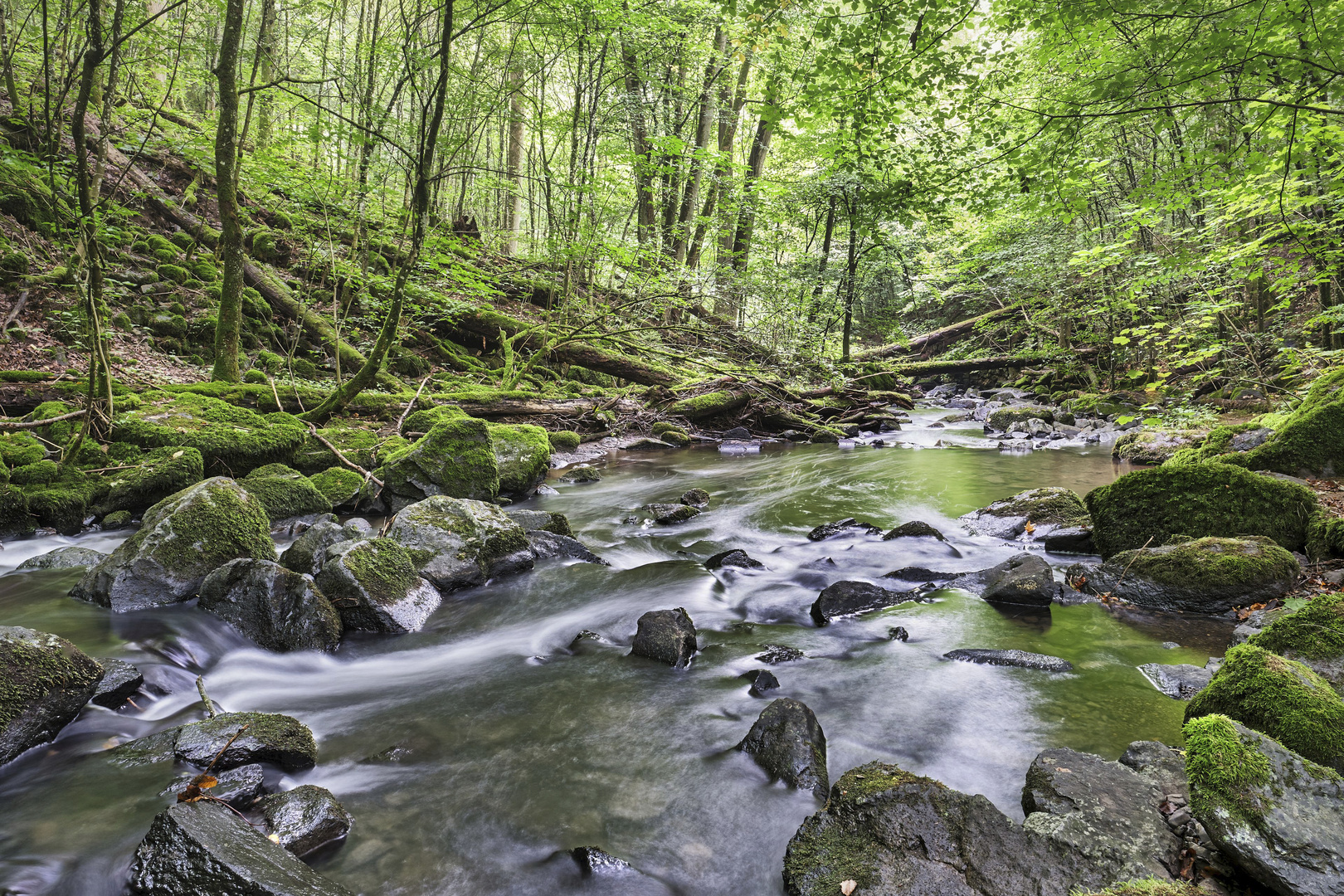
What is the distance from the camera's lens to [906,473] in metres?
10.4

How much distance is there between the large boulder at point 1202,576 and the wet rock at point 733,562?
9.47 ft

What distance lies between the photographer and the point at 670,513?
7934 millimetres

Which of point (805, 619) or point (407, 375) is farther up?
point (407, 375)

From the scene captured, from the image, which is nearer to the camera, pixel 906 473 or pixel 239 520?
pixel 239 520

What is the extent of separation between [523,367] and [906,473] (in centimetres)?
791

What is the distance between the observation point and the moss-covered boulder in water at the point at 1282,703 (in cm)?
221

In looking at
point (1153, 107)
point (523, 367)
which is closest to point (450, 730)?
point (1153, 107)

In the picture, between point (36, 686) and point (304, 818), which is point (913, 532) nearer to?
point (304, 818)

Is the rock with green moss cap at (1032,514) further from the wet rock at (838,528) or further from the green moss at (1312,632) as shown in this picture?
the green moss at (1312,632)

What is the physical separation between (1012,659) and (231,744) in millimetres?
4489

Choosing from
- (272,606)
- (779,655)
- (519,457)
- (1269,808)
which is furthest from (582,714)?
(519,457)

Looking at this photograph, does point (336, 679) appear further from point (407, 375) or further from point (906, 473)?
point (407, 375)

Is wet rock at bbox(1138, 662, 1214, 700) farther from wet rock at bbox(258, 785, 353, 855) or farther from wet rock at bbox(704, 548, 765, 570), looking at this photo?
wet rock at bbox(258, 785, 353, 855)

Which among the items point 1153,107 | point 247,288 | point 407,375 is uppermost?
point 1153,107
